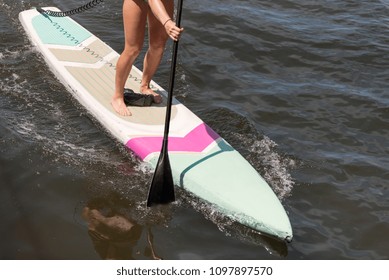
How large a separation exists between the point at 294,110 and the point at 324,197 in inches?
69.3

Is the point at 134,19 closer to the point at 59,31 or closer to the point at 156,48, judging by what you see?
the point at 156,48

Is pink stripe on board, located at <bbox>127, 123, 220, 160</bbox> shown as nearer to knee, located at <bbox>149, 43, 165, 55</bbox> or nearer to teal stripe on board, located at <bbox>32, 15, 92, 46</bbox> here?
knee, located at <bbox>149, 43, 165, 55</bbox>

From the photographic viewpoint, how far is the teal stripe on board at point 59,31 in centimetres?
700

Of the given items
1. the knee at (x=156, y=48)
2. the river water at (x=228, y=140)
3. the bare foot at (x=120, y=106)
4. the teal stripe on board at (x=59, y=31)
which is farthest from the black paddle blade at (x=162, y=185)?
the teal stripe on board at (x=59, y=31)

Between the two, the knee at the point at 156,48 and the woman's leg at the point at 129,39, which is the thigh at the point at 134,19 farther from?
the knee at the point at 156,48

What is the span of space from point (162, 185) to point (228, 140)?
1.43 m

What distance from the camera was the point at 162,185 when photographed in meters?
4.49

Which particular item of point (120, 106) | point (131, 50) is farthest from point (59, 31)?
point (131, 50)

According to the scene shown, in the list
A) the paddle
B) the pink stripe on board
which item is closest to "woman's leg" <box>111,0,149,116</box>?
the pink stripe on board

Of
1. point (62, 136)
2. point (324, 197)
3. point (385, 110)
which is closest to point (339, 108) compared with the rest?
point (385, 110)

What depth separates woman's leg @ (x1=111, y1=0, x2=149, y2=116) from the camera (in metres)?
4.88

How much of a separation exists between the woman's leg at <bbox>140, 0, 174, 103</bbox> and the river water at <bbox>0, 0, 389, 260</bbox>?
0.72 metres

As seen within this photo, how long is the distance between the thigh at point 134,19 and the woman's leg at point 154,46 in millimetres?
156

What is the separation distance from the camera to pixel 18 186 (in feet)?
15.3
